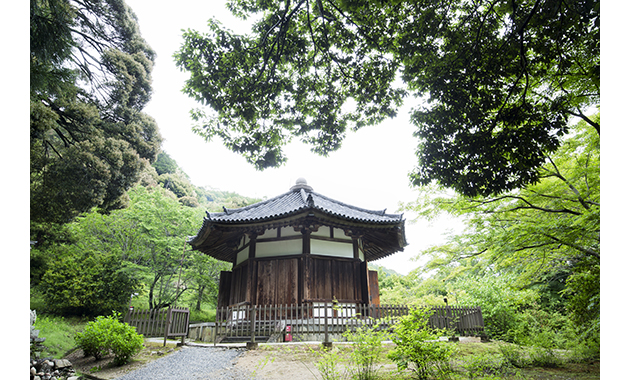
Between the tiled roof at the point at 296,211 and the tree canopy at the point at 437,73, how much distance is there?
8.77 ft

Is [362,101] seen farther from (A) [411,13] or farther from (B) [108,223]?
(B) [108,223]

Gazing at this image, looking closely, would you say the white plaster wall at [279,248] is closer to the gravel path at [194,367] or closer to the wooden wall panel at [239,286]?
the wooden wall panel at [239,286]

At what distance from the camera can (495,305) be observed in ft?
38.8

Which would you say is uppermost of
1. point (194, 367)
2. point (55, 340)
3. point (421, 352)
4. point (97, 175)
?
point (97, 175)

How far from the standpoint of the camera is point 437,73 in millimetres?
4734

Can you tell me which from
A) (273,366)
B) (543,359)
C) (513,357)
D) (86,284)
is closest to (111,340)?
(273,366)

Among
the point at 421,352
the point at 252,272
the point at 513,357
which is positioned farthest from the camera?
the point at 252,272

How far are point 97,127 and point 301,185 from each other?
8.00m

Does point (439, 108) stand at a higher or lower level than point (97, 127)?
lower

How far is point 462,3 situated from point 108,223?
689 inches

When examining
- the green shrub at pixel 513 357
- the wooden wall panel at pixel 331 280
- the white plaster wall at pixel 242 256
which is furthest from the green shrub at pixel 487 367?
the white plaster wall at pixel 242 256

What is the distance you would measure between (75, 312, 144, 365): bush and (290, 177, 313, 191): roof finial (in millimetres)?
7360

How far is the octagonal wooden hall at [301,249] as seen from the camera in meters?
8.94

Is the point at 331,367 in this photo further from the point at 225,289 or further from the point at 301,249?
the point at 225,289
